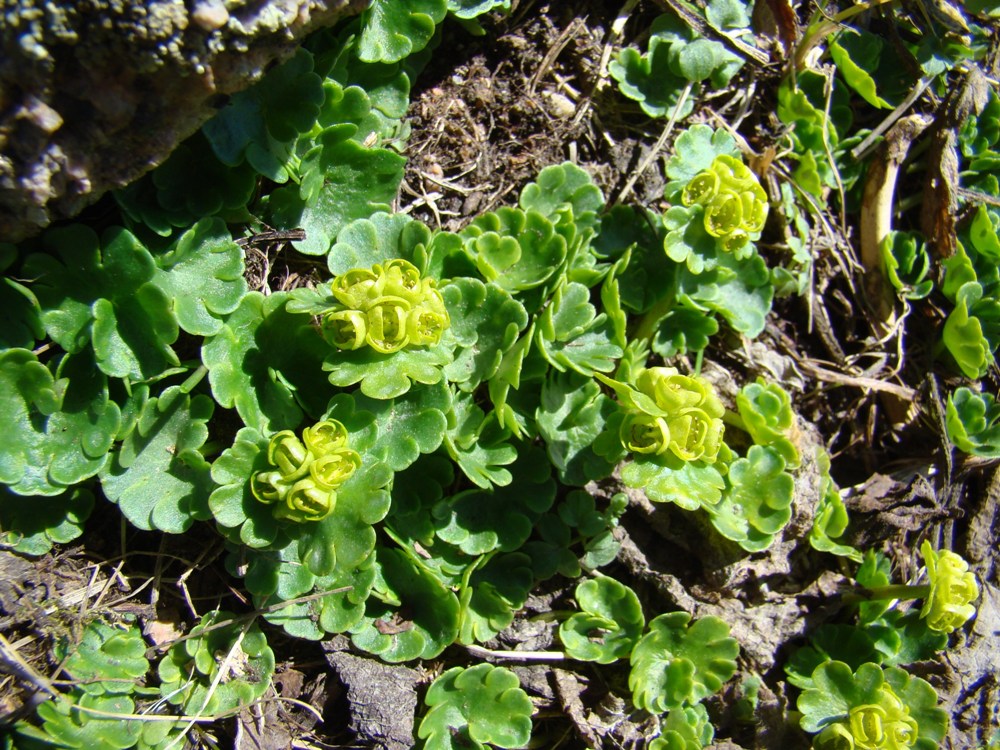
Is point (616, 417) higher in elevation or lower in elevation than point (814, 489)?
higher

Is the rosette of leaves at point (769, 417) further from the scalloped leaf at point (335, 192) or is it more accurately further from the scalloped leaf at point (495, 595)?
the scalloped leaf at point (335, 192)

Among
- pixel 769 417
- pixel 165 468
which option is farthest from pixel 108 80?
pixel 769 417

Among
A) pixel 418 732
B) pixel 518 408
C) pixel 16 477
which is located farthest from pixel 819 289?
pixel 16 477

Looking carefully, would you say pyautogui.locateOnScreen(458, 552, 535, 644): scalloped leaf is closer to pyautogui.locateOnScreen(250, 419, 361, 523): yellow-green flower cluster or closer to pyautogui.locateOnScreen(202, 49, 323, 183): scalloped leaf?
pyautogui.locateOnScreen(250, 419, 361, 523): yellow-green flower cluster

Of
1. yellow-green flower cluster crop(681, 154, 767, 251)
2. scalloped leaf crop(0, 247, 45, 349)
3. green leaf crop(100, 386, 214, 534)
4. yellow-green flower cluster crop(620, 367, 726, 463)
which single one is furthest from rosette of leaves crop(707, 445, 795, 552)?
scalloped leaf crop(0, 247, 45, 349)

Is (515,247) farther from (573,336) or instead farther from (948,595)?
(948,595)

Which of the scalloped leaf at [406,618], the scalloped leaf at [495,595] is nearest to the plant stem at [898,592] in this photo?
the scalloped leaf at [495,595]

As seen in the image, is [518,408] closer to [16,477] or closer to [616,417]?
[616,417]
